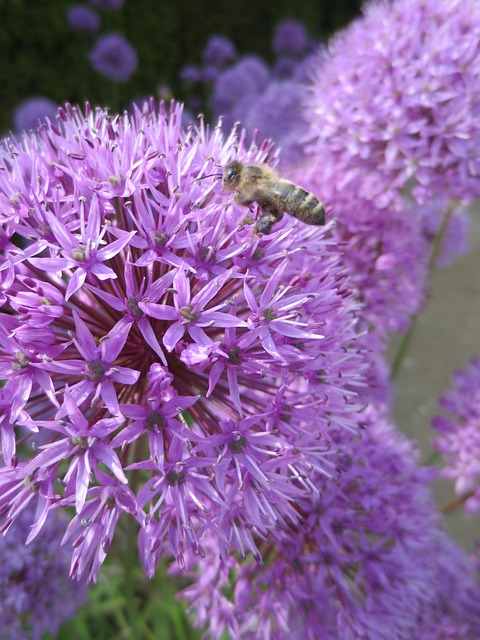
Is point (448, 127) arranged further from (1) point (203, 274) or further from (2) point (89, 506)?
(2) point (89, 506)

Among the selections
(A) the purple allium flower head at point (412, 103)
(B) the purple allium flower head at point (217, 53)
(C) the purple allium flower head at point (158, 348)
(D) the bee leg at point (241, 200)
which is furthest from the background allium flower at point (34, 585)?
(B) the purple allium flower head at point (217, 53)

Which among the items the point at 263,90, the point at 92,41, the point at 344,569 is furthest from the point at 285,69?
the point at 344,569

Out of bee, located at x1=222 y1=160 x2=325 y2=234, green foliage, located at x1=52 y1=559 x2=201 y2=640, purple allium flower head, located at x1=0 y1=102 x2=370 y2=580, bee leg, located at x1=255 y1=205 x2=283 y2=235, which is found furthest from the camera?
green foliage, located at x1=52 y1=559 x2=201 y2=640

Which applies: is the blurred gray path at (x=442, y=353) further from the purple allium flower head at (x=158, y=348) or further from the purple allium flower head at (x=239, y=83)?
the purple allium flower head at (x=158, y=348)

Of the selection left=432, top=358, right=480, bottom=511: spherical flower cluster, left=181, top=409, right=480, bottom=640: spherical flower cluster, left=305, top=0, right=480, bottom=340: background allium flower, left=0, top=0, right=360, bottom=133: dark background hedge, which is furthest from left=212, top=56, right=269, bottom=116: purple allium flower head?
left=181, top=409, right=480, bottom=640: spherical flower cluster

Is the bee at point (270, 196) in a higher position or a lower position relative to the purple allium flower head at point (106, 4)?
lower

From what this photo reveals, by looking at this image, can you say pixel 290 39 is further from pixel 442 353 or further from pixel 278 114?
pixel 442 353

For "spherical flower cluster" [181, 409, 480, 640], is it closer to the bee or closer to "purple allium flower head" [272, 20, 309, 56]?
the bee
